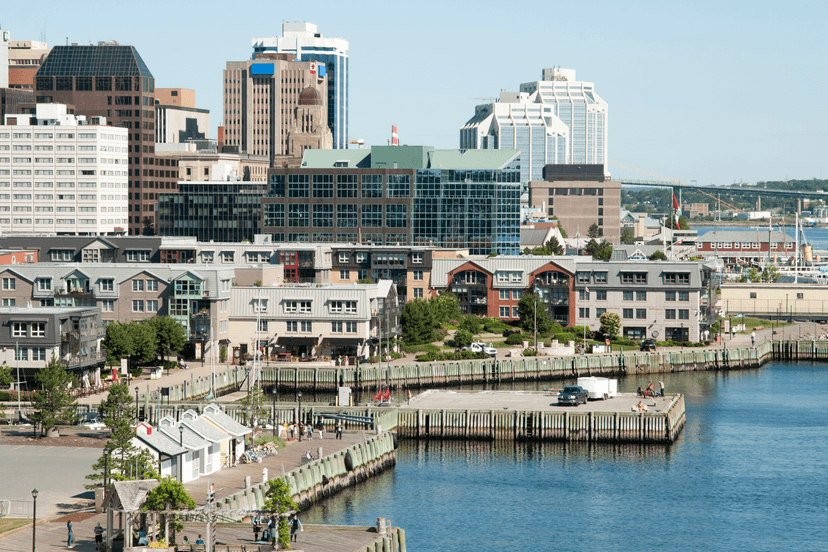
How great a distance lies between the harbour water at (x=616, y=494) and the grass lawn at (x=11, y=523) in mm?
17803

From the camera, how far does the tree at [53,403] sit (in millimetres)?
90062

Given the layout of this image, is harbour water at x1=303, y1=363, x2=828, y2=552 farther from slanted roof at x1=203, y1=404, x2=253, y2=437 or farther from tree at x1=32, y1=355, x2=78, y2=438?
tree at x1=32, y1=355, x2=78, y2=438

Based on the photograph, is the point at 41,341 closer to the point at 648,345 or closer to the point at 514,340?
the point at 514,340

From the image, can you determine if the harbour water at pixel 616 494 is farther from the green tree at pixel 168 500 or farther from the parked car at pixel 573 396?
the green tree at pixel 168 500

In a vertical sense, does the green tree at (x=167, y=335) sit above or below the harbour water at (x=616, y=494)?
above

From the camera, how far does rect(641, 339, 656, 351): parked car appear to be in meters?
152

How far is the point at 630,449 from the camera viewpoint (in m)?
100

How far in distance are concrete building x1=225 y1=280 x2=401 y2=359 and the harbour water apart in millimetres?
39020

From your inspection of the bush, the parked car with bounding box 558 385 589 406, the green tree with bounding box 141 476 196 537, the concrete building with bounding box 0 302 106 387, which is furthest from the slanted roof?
the bush

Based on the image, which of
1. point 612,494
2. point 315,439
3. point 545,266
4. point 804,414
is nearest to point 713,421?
point 804,414

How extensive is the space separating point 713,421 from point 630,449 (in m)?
15.9

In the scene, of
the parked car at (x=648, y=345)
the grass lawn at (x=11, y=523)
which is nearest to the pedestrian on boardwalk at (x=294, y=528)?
the grass lawn at (x=11, y=523)

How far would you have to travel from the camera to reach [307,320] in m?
140

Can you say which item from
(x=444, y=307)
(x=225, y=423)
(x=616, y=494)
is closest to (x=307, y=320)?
(x=444, y=307)
